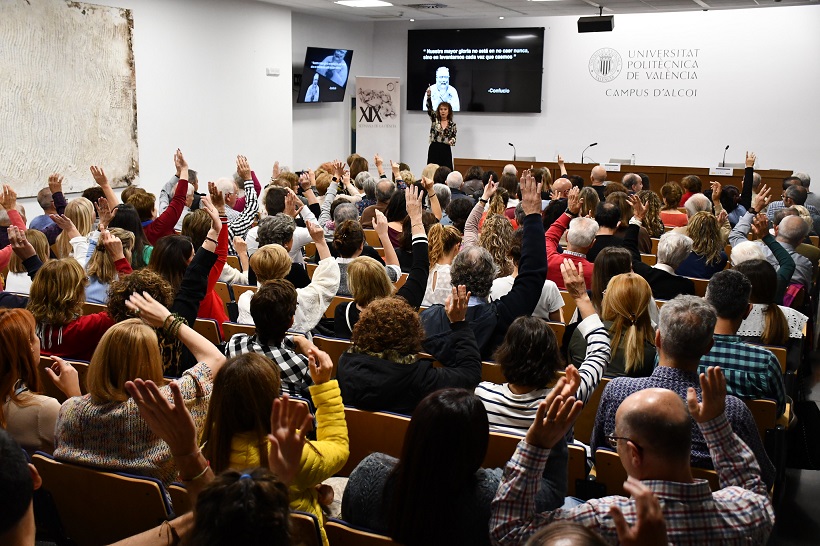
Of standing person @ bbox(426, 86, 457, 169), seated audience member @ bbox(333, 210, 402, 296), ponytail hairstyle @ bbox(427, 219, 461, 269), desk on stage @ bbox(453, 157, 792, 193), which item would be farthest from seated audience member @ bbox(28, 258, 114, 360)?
standing person @ bbox(426, 86, 457, 169)

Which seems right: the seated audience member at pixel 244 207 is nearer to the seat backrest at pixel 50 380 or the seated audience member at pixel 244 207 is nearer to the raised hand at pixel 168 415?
the seat backrest at pixel 50 380

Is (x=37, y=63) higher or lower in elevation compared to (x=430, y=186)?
higher

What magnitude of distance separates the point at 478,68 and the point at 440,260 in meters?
10.9

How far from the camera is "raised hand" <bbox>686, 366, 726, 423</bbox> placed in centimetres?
202

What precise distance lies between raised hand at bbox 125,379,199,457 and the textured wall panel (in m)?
7.95

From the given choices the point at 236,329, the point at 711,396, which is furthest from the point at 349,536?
the point at 236,329

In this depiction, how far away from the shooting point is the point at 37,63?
8742 mm

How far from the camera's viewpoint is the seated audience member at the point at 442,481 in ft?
6.31

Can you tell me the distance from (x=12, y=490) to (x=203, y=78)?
10.9 metres

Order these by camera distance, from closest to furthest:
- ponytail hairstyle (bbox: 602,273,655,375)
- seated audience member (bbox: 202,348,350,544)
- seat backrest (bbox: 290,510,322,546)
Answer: seat backrest (bbox: 290,510,322,546) → seated audience member (bbox: 202,348,350,544) → ponytail hairstyle (bbox: 602,273,655,375)

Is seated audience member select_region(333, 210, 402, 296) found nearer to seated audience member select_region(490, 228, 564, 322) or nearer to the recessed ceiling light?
seated audience member select_region(490, 228, 564, 322)

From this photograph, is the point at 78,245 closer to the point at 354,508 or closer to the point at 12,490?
the point at 354,508

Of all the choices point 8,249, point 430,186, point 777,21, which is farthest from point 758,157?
point 8,249

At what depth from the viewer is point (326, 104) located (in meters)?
15.1
